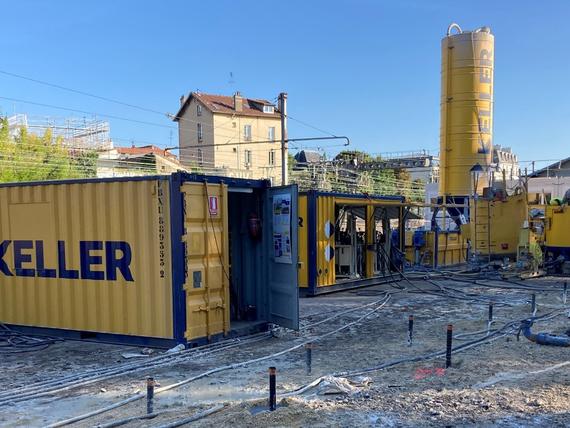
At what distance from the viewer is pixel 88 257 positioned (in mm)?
8625

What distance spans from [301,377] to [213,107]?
56.4 metres

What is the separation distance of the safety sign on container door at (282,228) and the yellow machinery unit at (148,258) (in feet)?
0.06

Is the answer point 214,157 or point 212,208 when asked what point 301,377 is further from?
point 214,157

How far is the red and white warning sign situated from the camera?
8.37 meters

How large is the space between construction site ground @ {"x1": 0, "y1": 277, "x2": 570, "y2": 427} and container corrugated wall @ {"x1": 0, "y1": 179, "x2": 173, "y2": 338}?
1.81 ft

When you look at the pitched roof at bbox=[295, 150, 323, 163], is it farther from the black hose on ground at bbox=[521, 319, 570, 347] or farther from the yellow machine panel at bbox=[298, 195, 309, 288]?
the black hose on ground at bbox=[521, 319, 570, 347]

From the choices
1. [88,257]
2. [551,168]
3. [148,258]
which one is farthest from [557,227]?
[551,168]

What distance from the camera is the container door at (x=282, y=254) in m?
8.71

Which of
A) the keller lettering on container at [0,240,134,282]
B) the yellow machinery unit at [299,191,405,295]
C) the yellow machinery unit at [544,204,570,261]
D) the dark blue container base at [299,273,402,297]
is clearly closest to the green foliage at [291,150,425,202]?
the yellow machinery unit at [544,204,570,261]

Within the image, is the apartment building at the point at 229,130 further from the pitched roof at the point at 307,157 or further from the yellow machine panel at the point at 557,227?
the yellow machine panel at the point at 557,227

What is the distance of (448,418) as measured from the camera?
16.5ft

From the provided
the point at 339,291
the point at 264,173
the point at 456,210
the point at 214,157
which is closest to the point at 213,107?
the point at 214,157

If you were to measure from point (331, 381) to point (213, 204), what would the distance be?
3.57m

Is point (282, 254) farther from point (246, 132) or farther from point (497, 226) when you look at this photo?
Answer: point (246, 132)
